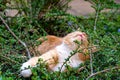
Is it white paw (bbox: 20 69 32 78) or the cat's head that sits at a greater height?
the cat's head

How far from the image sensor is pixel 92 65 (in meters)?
1.66

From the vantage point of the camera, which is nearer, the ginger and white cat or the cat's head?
the ginger and white cat

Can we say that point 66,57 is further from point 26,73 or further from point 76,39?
point 26,73

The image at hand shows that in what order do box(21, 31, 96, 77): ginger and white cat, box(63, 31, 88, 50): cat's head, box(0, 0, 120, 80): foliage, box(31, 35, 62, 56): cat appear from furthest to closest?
box(31, 35, 62, 56): cat
box(63, 31, 88, 50): cat's head
box(21, 31, 96, 77): ginger and white cat
box(0, 0, 120, 80): foliage

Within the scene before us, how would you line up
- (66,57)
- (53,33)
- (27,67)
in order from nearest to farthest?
(27,67)
(66,57)
(53,33)

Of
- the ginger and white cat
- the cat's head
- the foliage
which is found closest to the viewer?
the foliage

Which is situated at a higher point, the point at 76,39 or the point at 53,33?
the point at 76,39

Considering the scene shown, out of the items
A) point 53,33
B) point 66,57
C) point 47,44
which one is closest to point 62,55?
point 66,57

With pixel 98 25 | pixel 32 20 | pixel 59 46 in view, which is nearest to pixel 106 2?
pixel 98 25

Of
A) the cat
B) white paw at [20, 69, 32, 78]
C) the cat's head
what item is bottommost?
white paw at [20, 69, 32, 78]

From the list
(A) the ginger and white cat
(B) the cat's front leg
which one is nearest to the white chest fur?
(A) the ginger and white cat

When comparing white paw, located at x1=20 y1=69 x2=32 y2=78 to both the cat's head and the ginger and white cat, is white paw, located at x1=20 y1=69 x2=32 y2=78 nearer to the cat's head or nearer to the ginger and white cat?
the ginger and white cat

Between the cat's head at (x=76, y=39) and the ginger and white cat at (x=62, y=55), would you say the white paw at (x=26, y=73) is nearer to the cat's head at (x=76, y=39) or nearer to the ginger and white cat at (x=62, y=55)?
the ginger and white cat at (x=62, y=55)

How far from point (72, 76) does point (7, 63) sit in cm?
35
